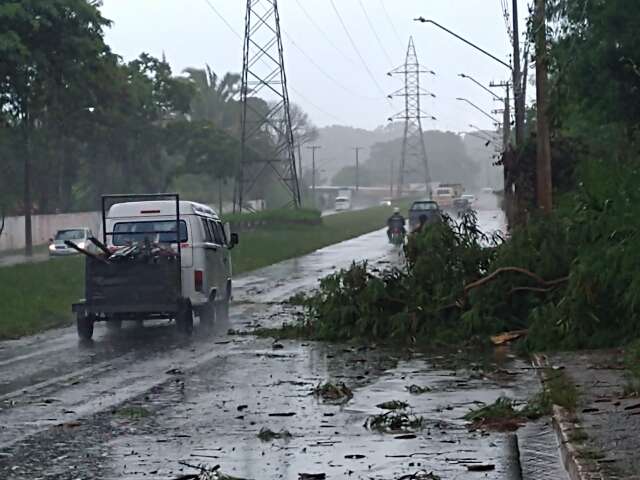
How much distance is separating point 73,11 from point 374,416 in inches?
926

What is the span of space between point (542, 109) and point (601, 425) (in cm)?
1794

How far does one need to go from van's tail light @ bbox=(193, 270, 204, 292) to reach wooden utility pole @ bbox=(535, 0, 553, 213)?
766 cm

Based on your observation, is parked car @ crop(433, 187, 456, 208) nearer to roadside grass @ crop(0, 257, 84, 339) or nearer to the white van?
the white van

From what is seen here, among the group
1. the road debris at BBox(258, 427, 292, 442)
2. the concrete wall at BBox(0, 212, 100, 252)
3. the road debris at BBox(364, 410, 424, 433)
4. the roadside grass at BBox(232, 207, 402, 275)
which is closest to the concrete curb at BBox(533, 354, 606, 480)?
the road debris at BBox(364, 410, 424, 433)

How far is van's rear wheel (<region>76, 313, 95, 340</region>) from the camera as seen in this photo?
67.9 ft

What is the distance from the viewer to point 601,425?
10.7 metres

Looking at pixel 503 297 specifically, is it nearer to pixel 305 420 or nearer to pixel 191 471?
pixel 305 420

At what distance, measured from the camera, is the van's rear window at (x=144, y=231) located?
72.8ft

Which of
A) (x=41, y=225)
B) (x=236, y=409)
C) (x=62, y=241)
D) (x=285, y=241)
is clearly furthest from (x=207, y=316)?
(x=41, y=225)

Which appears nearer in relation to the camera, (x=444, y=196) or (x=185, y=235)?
(x=185, y=235)

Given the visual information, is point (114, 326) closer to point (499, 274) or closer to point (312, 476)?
point (499, 274)

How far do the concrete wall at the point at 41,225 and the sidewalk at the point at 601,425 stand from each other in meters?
57.0

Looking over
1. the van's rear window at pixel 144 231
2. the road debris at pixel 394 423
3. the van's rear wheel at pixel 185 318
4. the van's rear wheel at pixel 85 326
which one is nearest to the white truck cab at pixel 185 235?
the van's rear window at pixel 144 231

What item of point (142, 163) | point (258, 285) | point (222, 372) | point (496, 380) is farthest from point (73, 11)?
point (142, 163)
